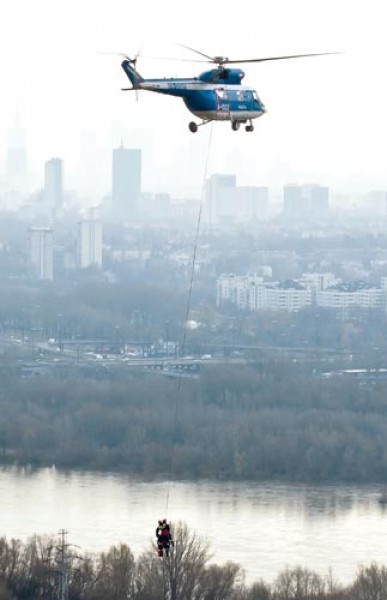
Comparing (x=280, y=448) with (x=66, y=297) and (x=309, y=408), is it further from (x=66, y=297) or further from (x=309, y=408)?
(x=66, y=297)

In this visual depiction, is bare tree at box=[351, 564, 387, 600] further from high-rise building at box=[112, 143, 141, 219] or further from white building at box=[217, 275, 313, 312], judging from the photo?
high-rise building at box=[112, 143, 141, 219]

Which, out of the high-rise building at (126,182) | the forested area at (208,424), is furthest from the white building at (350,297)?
the high-rise building at (126,182)

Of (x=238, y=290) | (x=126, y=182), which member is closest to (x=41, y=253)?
(x=238, y=290)

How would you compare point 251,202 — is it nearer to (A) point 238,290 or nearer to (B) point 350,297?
(A) point 238,290

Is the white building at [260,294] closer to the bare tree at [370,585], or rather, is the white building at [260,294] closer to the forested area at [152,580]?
the forested area at [152,580]

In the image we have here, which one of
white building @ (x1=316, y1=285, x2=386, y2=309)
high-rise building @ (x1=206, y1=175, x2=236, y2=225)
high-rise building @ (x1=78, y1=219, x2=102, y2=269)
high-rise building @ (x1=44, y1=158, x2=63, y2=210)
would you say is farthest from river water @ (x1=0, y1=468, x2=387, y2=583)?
high-rise building @ (x1=44, y1=158, x2=63, y2=210)

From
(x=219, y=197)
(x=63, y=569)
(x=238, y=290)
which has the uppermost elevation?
(x=219, y=197)

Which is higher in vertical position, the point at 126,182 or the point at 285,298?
the point at 126,182
